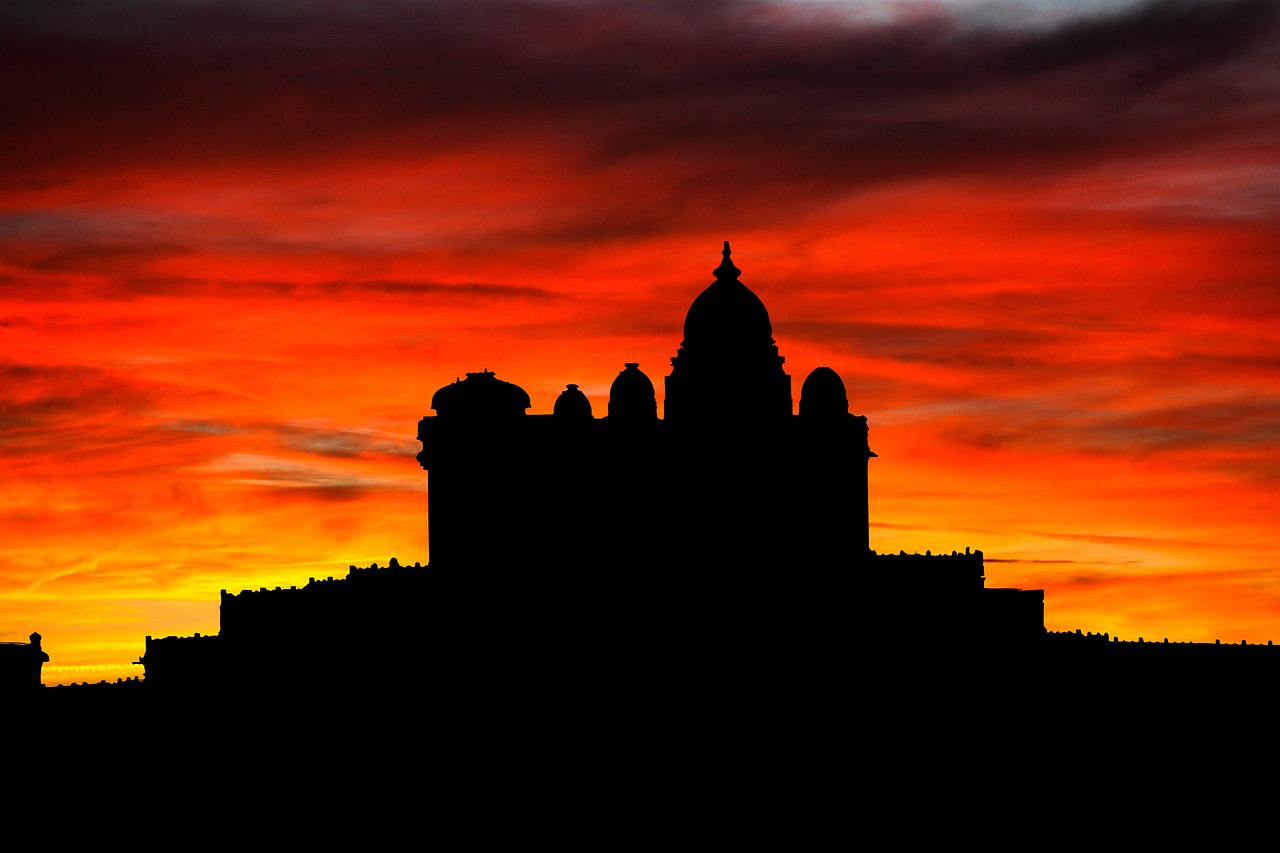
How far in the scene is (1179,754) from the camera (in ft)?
185

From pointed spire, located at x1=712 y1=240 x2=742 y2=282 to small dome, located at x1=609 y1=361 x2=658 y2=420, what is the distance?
3.58 meters

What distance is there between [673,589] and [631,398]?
5.85 meters

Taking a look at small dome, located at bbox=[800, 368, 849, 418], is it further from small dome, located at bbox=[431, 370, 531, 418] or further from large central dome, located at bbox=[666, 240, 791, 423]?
small dome, located at bbox=[431, 370, 531, 418]

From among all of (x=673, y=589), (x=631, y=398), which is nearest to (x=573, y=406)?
(x=631, y=398)

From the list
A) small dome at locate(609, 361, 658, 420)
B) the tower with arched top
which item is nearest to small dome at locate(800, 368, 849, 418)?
the tower with arched top

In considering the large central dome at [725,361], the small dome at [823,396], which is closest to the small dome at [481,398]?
the large central dome at [725,361]

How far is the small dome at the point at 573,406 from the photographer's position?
60594mm

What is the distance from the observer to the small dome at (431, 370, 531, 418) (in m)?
60.9

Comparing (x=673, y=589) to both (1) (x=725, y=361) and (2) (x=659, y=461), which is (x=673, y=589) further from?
(1) (x=725, y=361)

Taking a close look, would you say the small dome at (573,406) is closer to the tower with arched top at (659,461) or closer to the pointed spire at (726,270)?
the tower with arched top at (659,461)

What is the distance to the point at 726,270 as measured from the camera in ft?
202

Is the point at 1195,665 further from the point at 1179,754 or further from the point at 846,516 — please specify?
the point at 846,516

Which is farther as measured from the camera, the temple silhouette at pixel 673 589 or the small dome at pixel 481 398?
the small dome at pixel 481 398

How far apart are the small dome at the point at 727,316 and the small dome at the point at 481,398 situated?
4.91 metres
